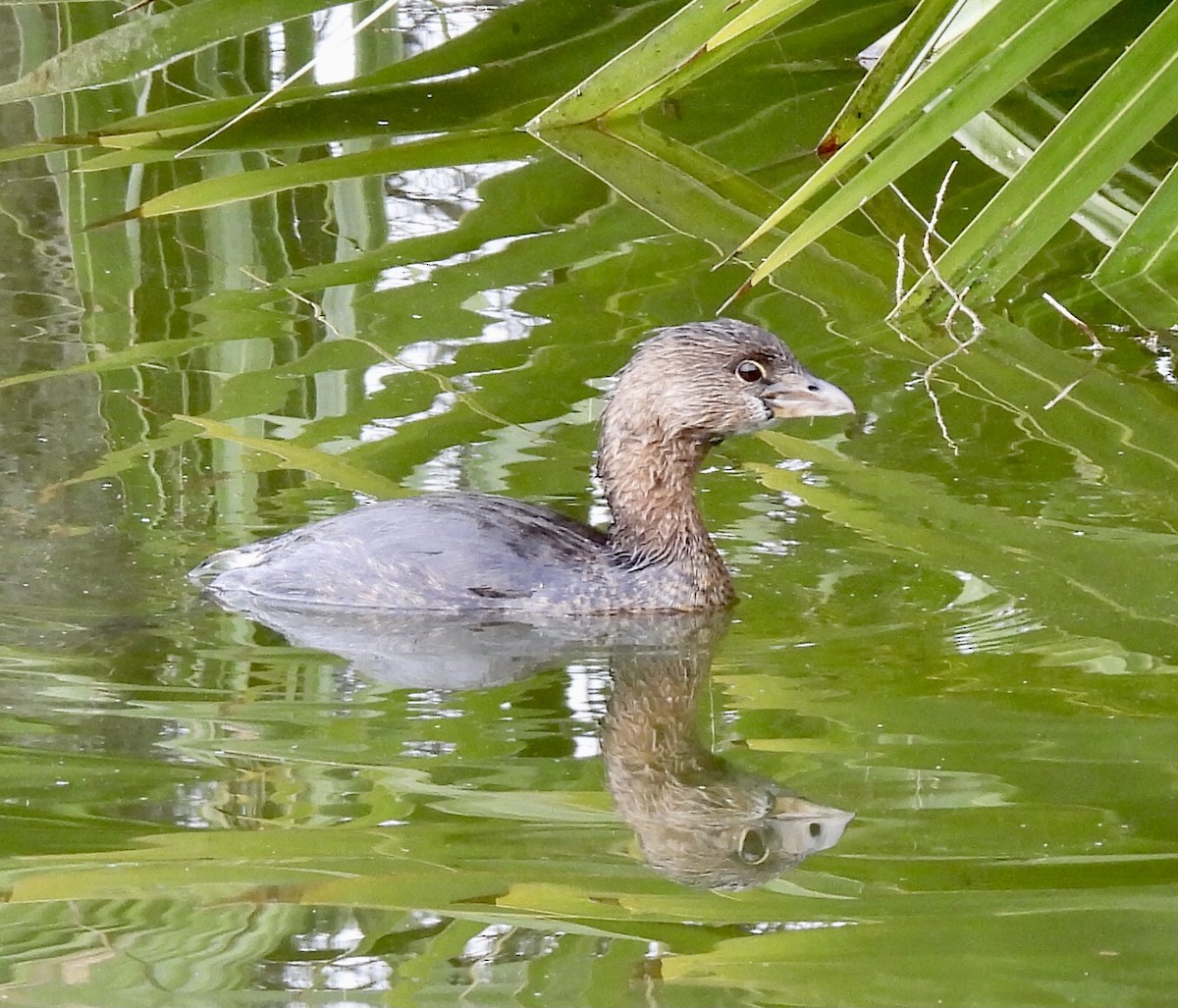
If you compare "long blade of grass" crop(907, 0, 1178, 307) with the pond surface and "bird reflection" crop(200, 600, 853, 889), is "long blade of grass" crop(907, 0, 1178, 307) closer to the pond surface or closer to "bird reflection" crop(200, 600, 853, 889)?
the pond surface

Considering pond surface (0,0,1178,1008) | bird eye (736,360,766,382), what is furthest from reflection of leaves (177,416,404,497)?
bird eye (736,360,766,382)

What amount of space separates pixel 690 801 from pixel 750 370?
166 cm

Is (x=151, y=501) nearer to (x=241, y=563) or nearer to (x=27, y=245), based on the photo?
(x=241, y=563)

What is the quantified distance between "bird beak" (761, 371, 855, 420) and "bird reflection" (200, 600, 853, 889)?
1.86ft

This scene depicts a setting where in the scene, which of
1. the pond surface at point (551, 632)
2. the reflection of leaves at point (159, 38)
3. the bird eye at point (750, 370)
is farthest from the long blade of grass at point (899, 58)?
the reflection of leaves at point (159, 38)

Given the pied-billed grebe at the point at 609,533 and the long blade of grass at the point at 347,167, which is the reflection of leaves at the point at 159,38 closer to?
the long blade of grass at the point at 347,167

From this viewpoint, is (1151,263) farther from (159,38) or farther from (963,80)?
(159,38)

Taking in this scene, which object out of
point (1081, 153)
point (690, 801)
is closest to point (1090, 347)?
point (1081, 153)

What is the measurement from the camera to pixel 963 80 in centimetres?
412

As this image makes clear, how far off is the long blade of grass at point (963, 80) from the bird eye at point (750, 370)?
1.10 metres

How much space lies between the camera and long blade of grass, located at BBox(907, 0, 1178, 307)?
4145 millimetres

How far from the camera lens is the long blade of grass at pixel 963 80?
158 inches

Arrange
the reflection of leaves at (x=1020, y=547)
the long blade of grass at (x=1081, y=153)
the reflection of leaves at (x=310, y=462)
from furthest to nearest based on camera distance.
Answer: the reflection of leaves at (x=310, y=462) → the reflection of leaves at (x=1020, y=547) → the long blade of grass at (x=1081, y=153)

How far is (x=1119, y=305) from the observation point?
6793mm
